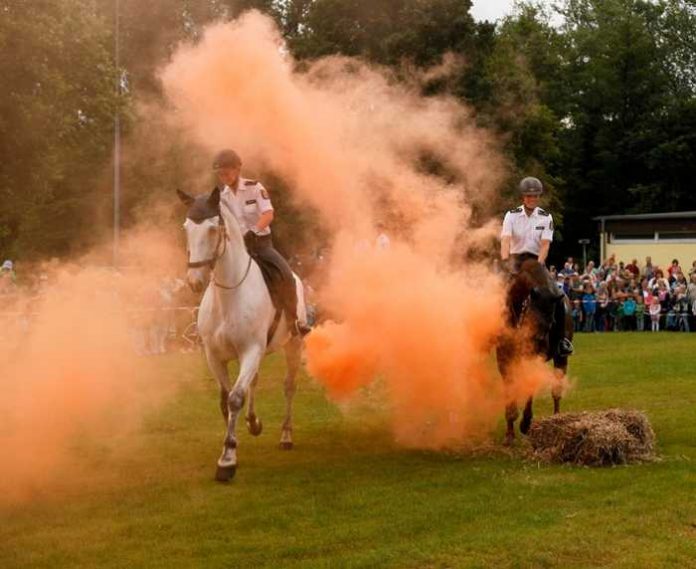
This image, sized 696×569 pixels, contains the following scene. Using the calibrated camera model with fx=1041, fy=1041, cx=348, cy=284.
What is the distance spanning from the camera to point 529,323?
47.0ft

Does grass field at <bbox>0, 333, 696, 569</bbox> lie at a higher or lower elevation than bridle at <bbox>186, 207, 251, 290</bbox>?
lower

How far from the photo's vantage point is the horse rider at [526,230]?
14.6 m

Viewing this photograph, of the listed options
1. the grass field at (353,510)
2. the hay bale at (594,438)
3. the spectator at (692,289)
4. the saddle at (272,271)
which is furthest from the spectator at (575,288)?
the saddle at (272,271)

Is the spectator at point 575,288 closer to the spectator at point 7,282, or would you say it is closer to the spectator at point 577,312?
the spectator at point 577,312

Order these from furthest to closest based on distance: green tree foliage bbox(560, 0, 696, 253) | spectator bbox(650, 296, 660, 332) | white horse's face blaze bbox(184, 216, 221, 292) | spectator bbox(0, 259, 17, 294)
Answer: green tree foliage bbox(560, 0, 696, 253)
spectator bbox(650, 296, 660, 332)
spectator bbox(0, 259, 17, 294)
white horse's face blaze bbox(184, 216, 221, 292)

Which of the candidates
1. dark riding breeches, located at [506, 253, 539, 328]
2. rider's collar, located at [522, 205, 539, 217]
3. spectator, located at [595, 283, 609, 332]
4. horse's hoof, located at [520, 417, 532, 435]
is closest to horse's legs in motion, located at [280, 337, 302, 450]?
dark riding breeches, located at [506, 253, 539, 328]

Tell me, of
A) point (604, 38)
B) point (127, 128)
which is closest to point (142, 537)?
point (127, 128)

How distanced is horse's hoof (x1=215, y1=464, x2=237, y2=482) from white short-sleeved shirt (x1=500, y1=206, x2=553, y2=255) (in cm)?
517

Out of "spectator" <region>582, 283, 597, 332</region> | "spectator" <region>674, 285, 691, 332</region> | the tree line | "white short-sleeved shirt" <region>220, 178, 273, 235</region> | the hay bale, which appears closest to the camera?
the hay bale

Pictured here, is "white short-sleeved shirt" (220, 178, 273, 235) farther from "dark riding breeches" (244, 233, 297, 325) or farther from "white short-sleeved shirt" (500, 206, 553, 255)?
"white short-sleeved shirt" (500, 206, 553, 255)

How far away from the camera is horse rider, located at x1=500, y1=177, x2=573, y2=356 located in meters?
14.6

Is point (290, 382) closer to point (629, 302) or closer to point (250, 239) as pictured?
point (250, 239)

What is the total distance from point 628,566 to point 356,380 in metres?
7.02

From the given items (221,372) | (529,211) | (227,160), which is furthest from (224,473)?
(529,211)
